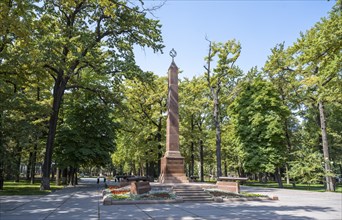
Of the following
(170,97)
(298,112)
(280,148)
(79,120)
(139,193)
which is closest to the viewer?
(139,193)

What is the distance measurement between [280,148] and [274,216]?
791 inches

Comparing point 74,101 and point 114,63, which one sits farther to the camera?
point 74,101

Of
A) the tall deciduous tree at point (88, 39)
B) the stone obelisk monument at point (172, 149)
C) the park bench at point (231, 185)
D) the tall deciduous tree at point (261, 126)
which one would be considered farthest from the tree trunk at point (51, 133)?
the tall deciduous tree at point (261, 126)

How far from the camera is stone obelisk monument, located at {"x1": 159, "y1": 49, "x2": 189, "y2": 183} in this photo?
18797 mm

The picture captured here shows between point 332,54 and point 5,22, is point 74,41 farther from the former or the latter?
point 332,54

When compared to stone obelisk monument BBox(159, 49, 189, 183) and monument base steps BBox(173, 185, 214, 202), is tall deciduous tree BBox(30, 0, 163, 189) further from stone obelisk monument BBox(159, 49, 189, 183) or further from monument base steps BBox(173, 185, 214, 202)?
monument base steps BBox(173, 185, 214, 202)

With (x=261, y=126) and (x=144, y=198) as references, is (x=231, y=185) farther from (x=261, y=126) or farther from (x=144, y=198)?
(x=261, y=126)

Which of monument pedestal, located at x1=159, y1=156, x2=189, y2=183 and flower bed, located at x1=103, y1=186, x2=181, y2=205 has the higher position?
monument pedestal, located at x1=159, y1=156, x2=189, y2=183

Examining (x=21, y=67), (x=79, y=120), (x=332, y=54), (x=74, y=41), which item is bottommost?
(x=79, y=120)

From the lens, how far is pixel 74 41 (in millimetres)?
19172

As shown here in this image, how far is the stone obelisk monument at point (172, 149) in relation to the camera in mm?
18797

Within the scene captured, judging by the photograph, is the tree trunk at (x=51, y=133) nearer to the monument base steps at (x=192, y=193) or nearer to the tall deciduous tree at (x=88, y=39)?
the tall deciduous tree at (x=88, y=39)

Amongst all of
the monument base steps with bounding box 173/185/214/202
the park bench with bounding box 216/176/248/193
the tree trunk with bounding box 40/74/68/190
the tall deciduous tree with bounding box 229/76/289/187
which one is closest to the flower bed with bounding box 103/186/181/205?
the monument base steps with bounding box 173/185/214/202

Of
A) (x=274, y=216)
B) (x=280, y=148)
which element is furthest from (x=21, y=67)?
(x=280, y=148)
